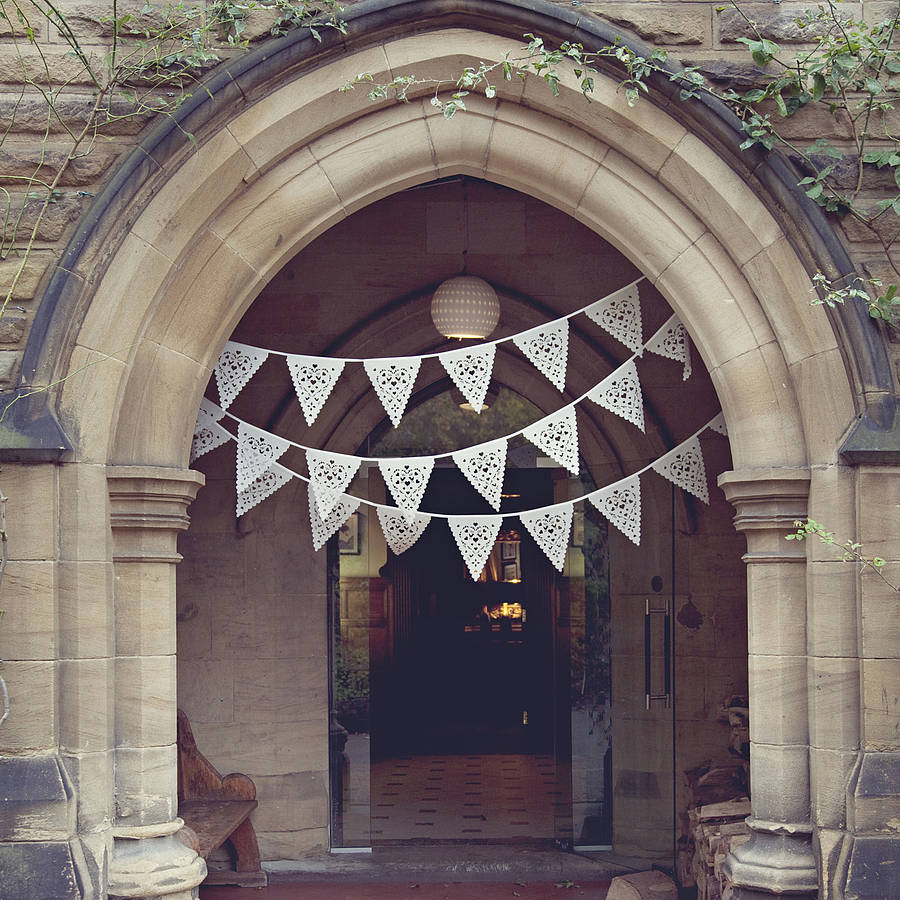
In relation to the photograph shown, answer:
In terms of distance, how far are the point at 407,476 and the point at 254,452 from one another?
2.21ft

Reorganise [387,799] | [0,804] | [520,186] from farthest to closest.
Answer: [387,799], [520,186], [0,804]

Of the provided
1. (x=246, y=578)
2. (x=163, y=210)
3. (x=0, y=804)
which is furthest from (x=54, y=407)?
(x=246, y=578)

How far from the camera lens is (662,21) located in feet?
16.6

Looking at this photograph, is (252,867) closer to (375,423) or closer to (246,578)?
(246,578)

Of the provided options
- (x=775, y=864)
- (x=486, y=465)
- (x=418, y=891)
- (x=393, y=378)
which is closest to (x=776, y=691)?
(x=775, y=864)

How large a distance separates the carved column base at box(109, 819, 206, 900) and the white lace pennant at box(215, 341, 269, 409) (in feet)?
5.83

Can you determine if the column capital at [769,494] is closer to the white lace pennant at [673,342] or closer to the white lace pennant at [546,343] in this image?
the white lace pennant at [673,342]

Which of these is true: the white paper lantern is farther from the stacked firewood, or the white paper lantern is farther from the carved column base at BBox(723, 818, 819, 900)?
the carved column base at BBox(723, 818, 819, 900)

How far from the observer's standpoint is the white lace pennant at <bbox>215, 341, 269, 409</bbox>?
18.4 feet

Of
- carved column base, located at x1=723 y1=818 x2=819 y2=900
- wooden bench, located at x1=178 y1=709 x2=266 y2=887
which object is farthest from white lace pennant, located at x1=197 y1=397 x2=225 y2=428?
carved column base, located at x1=723 y1=818 x2=819 y2=900

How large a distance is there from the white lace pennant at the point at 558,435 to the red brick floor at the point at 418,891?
2.51 m

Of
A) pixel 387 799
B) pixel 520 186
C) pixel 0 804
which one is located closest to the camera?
pixel 0 804

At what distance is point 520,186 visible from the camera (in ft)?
17.5

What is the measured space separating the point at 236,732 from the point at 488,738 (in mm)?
4598
